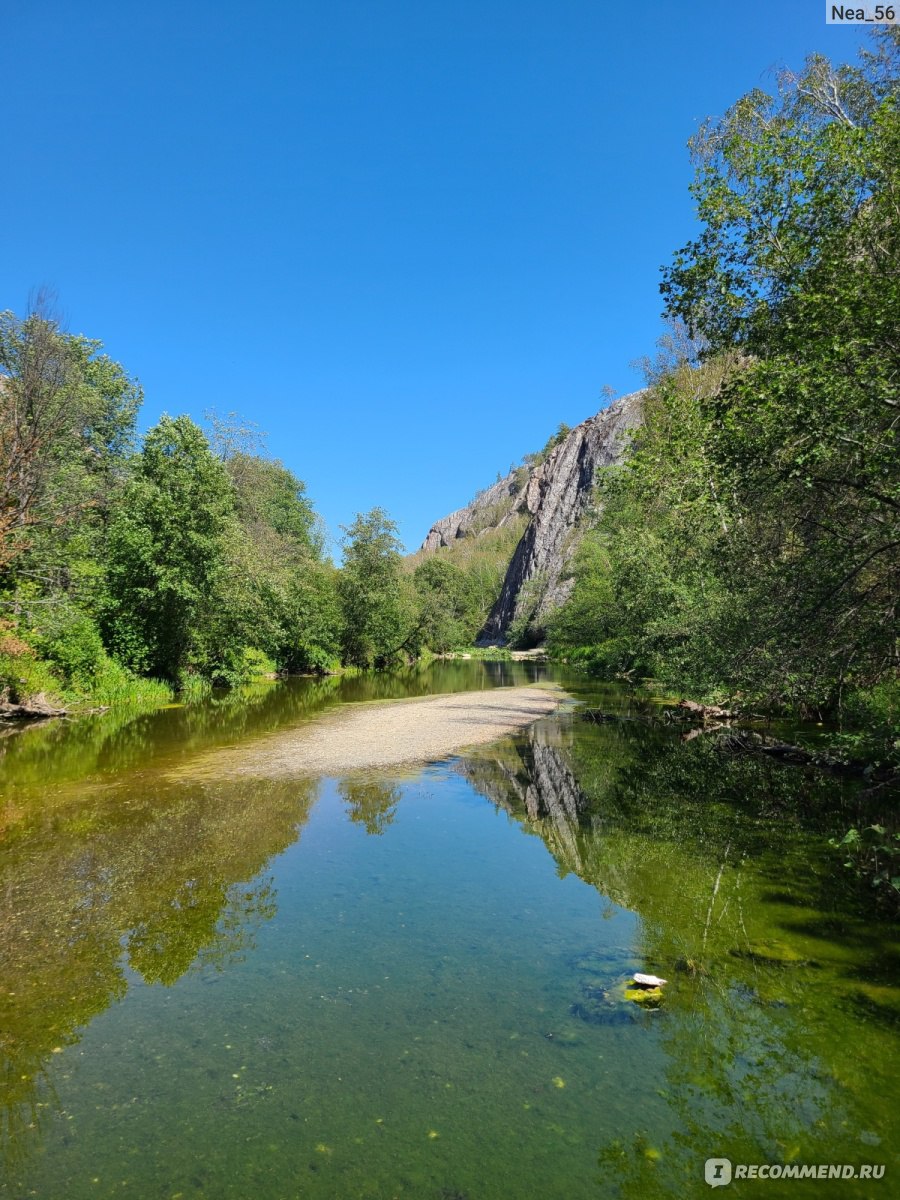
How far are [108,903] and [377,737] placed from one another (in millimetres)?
13164

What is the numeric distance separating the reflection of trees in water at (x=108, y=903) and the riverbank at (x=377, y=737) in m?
3.11

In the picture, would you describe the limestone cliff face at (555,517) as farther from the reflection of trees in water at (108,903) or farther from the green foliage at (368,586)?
the reflection of trees in water at (108,903)

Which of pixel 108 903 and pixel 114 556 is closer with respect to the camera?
pixel 108 903

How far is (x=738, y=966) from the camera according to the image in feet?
21.3

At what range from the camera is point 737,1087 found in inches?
186

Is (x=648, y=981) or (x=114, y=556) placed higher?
(x=114, y=556)

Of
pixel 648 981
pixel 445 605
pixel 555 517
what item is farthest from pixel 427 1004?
pixel 555 517

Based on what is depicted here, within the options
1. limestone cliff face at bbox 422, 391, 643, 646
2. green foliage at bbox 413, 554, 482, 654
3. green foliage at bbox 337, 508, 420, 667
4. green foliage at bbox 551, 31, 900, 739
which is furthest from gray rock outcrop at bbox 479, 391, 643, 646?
green foliage at bbox 551, 31, 900, 739

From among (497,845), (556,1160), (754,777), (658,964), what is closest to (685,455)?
(754,777)

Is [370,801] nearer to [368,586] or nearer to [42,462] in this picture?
[42,462]

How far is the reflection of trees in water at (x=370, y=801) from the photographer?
11734mm

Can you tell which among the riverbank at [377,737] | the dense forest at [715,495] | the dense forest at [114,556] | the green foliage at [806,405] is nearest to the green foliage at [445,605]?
the dense forest at [114,556]

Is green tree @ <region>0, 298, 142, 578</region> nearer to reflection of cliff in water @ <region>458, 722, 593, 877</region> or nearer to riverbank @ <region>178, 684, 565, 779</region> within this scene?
riverbank @ <region>178, 684, 565, 779</region>

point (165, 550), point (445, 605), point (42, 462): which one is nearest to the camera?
point (42, 462)
